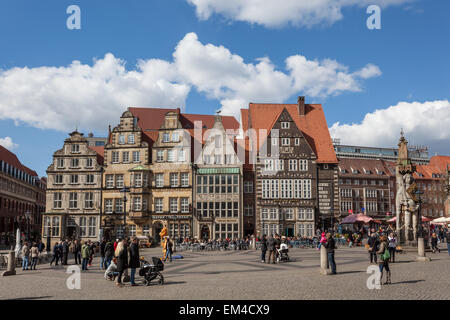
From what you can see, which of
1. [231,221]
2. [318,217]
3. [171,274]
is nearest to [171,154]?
[231,221]

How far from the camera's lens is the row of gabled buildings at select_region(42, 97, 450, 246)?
4844cm

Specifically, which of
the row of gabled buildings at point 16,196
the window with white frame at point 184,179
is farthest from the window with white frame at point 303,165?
the row of gabled buildings at point 16,196

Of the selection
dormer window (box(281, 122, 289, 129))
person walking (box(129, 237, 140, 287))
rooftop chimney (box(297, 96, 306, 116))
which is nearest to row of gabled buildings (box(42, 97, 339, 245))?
dormer window (box(281, 122, 289, 129))

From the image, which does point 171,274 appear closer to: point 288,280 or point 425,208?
point 288,280

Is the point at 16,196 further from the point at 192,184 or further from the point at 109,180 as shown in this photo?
the point at 192,184

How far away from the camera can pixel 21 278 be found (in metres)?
18.7

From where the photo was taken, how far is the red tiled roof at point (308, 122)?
5162 cm

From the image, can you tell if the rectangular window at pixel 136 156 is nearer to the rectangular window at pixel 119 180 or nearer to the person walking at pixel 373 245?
the rectangular window at pixel 119 180

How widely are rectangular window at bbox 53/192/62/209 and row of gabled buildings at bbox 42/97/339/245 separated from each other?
0.12 m

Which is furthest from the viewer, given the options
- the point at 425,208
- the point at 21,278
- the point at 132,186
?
the point at 425,208

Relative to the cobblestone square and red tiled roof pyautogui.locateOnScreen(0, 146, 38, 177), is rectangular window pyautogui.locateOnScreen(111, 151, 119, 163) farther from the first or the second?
red tiled roof pyautogui.locateOnScreen(0, 146, 38, 177)

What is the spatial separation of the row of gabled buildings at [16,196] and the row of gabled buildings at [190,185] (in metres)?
17.5

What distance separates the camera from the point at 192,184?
48688 millimetres
